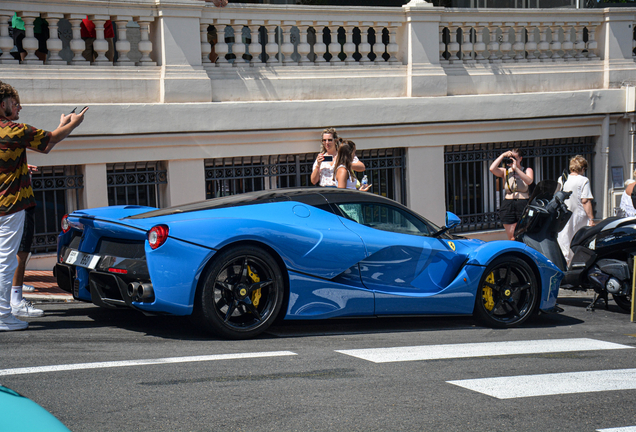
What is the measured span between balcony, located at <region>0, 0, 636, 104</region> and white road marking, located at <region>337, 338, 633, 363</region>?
6.00 metres

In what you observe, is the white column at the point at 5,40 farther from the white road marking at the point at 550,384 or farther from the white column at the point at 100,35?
the white road marking at the point at 550,384

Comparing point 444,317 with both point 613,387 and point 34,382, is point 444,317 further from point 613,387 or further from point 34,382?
point 34,382

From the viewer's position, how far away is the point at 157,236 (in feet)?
19.1

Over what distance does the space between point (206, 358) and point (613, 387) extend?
9.21 ft

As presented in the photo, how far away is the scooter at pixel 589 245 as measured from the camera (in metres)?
8.23

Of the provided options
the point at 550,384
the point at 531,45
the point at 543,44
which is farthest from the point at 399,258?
the point at 543,44

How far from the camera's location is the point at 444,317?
24.8ft

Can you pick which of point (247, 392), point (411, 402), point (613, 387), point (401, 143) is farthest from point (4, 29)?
point (613, 387)

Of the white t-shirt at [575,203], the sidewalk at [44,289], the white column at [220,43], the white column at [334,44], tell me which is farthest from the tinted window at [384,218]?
the white column at [334,44]

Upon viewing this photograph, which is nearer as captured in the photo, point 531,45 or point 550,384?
point 550,384

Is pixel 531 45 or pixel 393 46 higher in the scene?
pixel 531 45

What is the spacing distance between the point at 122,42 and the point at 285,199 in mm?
5019

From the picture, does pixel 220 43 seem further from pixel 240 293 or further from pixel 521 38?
pixel 240 293

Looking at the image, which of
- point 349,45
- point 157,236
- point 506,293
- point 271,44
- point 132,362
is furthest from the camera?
point 349,45
